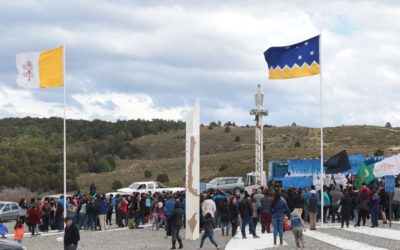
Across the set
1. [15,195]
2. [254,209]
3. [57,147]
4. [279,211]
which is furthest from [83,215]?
[57,147]

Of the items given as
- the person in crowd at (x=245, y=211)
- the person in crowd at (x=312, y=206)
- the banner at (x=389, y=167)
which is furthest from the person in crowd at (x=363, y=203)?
the person in crowd at (x=245, y=211)

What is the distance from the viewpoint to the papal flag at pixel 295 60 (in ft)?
105

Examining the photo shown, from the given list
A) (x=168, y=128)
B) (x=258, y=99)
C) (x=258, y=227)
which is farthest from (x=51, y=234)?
(x=168, y=128)

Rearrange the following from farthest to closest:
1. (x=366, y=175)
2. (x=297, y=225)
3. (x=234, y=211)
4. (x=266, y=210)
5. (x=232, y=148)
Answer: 1. (x=232, y=148)
2. (x=366, y=175)
3. (x=234, y=211)
4. (x=266, y=210)
5. (x=297, y=225)

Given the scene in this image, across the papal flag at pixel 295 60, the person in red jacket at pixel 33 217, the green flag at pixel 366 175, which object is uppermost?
the papal flag at pixel 295 60

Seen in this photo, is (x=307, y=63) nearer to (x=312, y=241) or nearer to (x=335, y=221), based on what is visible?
(x=335, y=221)

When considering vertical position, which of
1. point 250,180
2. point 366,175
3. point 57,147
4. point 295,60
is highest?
point 295,60

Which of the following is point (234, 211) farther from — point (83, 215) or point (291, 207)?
point (83, 215)

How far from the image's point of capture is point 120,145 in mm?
112250

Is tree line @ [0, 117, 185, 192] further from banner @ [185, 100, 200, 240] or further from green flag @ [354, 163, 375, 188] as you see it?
banner @ [185, 100, 200, 240]

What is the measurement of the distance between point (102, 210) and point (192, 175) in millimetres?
8744

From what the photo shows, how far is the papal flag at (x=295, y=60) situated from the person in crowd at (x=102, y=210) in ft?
30.0

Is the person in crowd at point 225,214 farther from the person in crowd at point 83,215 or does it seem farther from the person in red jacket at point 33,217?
the person in crowd at point 83,215

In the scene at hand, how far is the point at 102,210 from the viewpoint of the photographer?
3462 centimetres
